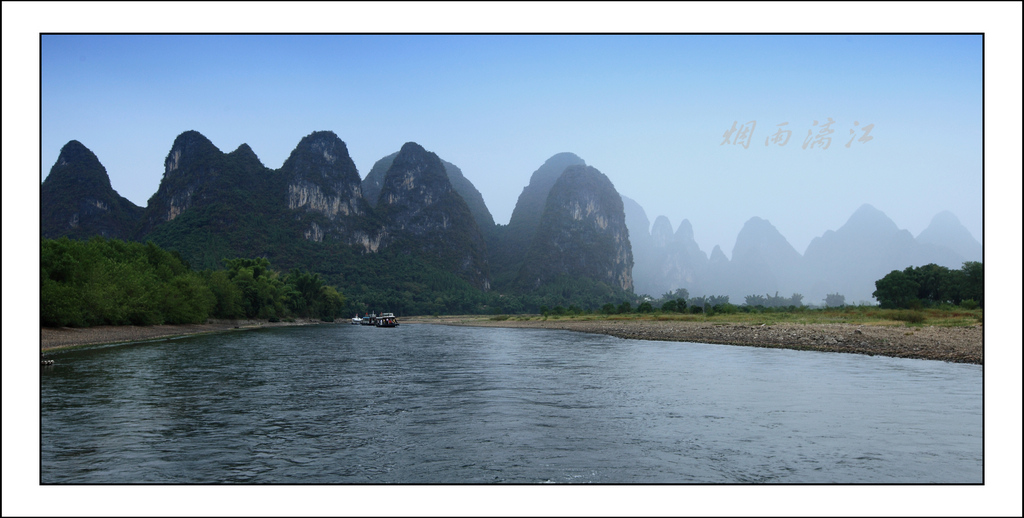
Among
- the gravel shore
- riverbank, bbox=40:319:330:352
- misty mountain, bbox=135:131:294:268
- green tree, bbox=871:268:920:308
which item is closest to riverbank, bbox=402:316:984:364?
the gravel shore

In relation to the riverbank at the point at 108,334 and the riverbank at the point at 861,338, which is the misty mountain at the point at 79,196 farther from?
the riverbank at the point at 861,338

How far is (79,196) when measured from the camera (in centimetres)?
16338

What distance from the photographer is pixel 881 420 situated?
13.9m

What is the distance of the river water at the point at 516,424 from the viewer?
9.70 m

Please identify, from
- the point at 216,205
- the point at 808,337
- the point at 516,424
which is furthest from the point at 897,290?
the point at 216,205

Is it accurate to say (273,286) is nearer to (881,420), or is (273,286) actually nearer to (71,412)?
(71,412)

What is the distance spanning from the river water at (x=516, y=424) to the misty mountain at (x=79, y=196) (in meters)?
171

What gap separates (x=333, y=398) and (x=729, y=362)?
19.7 m

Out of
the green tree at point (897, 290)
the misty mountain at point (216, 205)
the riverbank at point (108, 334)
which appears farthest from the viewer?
the misty mountain at point (216, 205)

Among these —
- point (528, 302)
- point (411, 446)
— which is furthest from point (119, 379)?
point (528, 302)

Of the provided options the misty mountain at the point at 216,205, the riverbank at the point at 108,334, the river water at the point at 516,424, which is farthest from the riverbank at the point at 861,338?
the misty mountain at the point at 216,205

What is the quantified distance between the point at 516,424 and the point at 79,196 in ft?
645

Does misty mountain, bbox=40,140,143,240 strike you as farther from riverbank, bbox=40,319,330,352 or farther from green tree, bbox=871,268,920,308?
green tree, bbox=871,268,920,308

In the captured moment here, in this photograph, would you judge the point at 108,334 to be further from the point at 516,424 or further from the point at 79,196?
the point at 79,196
